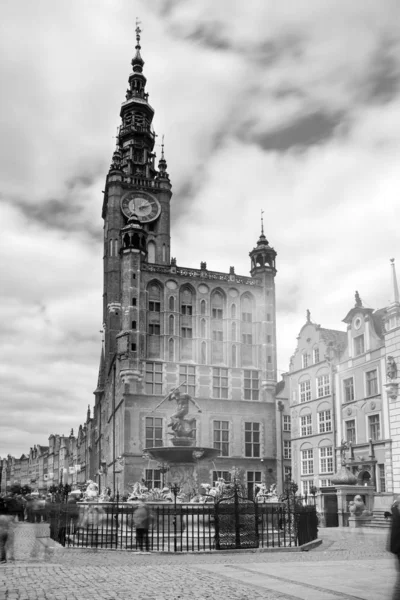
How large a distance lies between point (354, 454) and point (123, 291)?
22.9m

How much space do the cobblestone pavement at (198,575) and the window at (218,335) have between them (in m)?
37.8

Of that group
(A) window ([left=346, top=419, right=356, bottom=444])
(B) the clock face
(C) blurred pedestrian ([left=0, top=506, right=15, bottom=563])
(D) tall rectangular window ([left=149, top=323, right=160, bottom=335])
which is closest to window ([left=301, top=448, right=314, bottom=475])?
(A) window ([left=346, top=419, right=356, bottom=444])

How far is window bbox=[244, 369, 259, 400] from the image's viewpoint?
2266 inches

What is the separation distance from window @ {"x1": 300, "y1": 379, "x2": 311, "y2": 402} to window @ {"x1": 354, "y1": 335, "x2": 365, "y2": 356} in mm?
6173

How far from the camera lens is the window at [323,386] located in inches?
1841

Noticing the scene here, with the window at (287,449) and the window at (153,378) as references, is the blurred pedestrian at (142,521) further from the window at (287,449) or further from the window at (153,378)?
the window at (287,449)

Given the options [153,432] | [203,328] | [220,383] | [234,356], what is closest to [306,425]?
[220,383]

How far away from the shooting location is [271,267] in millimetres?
61500

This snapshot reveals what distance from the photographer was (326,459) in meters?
46.6

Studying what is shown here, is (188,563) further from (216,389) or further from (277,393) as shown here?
(277,393)

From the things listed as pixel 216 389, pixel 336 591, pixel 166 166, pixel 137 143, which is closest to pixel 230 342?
pixel 216 389

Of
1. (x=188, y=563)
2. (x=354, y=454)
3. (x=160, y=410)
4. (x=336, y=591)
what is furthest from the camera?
(x=160, y=410)

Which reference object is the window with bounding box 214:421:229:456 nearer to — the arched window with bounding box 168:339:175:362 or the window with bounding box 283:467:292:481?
the window with bounding box 283:467:292:481

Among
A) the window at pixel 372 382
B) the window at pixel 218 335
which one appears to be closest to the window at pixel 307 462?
the window at pixel 372 382
